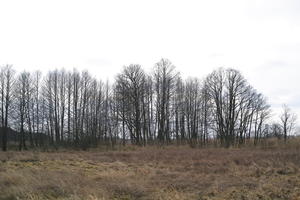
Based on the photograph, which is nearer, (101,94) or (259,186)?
(259,186)

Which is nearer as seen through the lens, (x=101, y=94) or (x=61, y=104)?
(x=61, y=104)

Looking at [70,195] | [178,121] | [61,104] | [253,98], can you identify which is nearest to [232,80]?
[253,98]

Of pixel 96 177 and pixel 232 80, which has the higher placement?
pixel 232 80

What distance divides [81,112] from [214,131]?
25675 millimetres

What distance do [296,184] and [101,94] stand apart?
46.1m

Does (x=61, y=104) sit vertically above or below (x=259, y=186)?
above

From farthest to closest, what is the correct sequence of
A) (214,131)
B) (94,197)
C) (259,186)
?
(214,131) → (259,186) → (94,197)

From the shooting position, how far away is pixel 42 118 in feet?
152

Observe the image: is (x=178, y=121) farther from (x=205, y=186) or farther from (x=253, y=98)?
(x=205, y=186)

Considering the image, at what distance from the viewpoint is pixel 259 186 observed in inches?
303

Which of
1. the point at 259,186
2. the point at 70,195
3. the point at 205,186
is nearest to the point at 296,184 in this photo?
the point at 259,186

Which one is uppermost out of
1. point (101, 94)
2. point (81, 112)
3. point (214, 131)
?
point (101, 94)

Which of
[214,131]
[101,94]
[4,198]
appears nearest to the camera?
[4,198]

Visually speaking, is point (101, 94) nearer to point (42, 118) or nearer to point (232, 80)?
point (42, 118)
